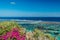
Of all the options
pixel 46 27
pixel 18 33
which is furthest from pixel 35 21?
pixel 18 33

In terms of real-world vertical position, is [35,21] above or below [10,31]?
above

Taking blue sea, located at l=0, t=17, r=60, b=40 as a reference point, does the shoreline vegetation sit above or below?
below

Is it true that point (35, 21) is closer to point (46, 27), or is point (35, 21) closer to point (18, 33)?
point (46, 27)

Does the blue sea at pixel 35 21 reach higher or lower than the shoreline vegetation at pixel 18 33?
higher

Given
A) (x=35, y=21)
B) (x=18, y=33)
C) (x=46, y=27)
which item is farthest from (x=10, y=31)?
(x=46, y=27)

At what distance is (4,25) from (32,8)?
41 centimetres

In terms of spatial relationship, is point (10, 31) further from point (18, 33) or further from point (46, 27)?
point (46, 27)

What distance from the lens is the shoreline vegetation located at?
1829 millimetres

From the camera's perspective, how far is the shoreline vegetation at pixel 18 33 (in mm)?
1829

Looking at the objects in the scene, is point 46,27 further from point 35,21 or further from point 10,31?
point 10,31

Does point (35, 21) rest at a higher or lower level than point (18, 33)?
higher

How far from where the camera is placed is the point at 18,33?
1.84m

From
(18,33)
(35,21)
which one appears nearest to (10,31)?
(18,33)

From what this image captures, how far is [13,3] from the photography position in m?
1.88
